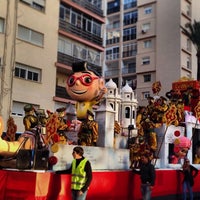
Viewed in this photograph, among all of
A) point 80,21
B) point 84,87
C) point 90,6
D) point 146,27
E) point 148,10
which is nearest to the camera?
point 84,87

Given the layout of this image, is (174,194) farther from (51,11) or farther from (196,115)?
(51,11)

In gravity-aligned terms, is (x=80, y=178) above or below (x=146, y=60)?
below

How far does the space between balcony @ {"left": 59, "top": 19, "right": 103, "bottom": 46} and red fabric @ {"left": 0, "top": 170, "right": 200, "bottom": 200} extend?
65.2ft

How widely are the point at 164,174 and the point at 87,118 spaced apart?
115 inches

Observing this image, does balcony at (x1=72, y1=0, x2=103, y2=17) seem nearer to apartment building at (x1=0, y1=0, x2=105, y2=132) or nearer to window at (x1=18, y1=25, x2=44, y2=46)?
apartment building at (x1=0, y1=0, x2=105, y2=132)

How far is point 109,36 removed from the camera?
161ft

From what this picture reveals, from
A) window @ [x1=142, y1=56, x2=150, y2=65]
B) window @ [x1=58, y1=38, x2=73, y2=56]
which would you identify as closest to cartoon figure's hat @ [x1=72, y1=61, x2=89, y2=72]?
window @ [x1=58, y1=38, x2=73, y2=56]

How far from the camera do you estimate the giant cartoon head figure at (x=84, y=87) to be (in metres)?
10.2

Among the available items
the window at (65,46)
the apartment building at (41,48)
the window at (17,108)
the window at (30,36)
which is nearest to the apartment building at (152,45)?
the apartment building at (41,48)

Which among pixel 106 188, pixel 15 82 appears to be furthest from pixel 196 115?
pixel 15 82

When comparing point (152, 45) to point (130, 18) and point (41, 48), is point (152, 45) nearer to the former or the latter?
point (130, 18)

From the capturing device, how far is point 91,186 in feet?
28.2

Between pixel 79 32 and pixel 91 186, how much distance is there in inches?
920

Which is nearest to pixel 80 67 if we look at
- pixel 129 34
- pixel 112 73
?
pixel 129 34
